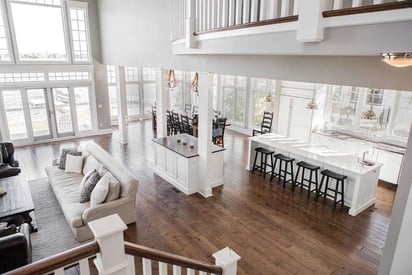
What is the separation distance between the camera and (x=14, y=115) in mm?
9531

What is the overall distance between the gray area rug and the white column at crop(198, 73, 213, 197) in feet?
9.37

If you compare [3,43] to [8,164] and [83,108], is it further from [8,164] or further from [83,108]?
[8,164]

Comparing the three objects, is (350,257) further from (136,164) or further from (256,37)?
(136,164)

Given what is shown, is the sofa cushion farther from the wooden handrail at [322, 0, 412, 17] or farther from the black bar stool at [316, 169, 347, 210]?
the black bar stool at [316, 169, 347, 210]

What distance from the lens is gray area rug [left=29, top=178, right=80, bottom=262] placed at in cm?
441

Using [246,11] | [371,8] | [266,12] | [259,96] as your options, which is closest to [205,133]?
[246,11]

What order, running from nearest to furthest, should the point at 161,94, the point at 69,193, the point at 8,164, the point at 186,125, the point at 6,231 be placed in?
1. the point at 6,231
2. the point at 69,193
3. the point at 8,164
4. the point at 161,94
5. the point at 186,125

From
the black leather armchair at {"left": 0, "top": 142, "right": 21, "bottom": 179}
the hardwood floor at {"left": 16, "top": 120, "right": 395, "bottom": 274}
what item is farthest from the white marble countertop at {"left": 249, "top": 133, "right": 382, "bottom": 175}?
the black leather armchair at {"left": 0, "top": 142, "right": 21, "bottom": 179}

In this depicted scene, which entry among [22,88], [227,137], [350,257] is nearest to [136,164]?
[227,137]

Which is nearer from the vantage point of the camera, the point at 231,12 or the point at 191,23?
the point at 231,12

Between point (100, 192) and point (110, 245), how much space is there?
3604 mm

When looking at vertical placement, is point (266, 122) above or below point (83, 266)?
below

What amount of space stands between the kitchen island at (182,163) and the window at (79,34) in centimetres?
576

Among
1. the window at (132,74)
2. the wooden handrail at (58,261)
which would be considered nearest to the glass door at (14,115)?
the window at (132,74)
